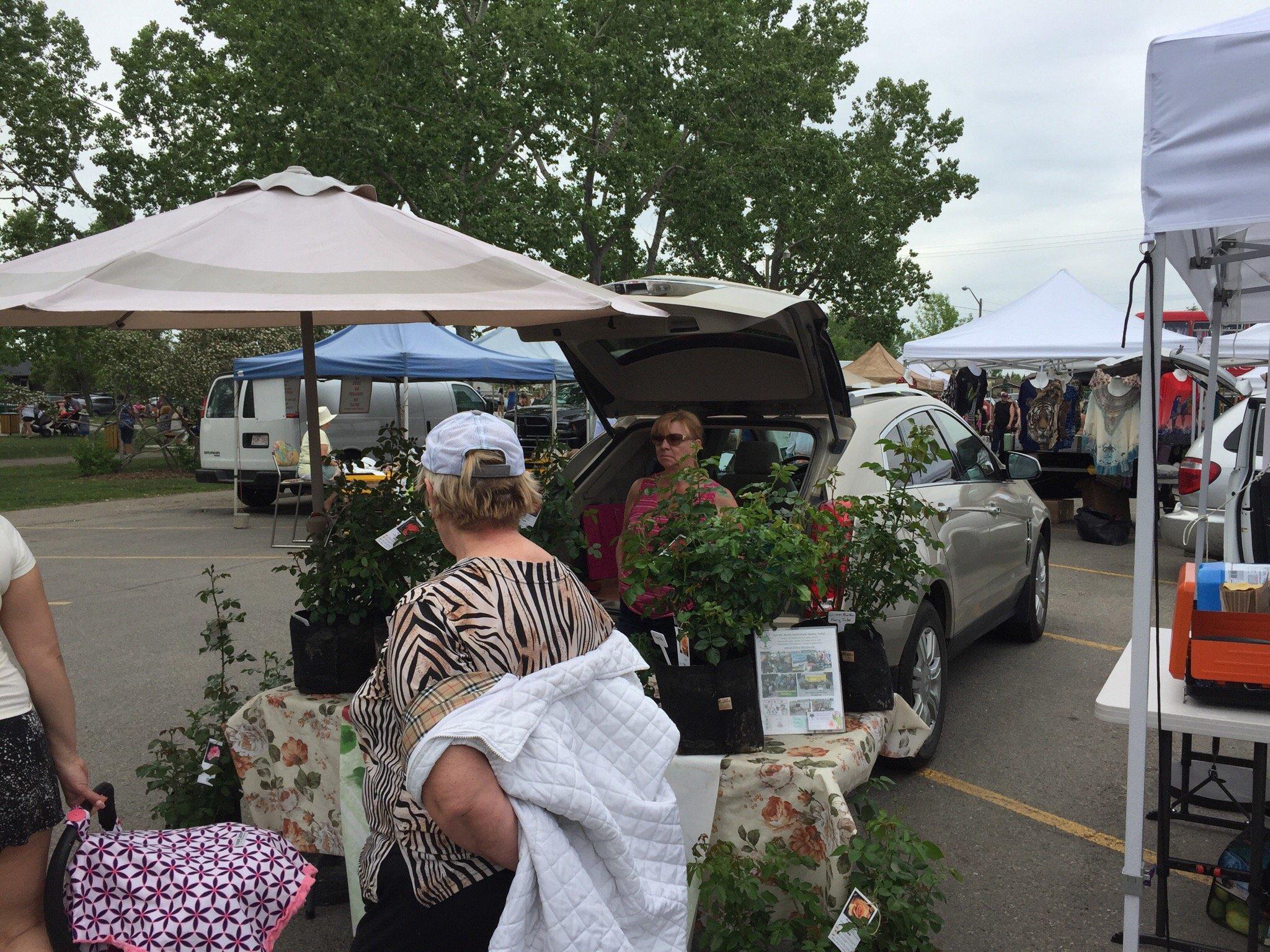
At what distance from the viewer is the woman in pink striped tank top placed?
3.34m

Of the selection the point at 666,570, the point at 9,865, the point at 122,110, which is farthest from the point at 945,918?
the point at 122,110

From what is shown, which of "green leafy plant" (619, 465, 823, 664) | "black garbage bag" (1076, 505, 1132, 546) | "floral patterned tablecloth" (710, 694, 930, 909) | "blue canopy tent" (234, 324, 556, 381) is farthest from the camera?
"blue canopy tent" (234, 324, 556, 381)

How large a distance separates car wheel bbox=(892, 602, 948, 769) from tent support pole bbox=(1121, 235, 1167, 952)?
161 centimetres

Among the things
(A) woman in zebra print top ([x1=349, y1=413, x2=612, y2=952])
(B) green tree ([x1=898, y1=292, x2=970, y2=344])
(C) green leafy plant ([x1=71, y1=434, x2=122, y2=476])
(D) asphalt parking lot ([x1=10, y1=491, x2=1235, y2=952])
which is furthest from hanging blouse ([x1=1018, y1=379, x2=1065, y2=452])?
(B) green tree ([x1=898, y1=292, x2=970, y2=344])

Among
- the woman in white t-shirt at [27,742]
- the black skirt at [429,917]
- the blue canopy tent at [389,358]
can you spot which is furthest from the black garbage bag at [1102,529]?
the woman in white t-shirt at [27,742]

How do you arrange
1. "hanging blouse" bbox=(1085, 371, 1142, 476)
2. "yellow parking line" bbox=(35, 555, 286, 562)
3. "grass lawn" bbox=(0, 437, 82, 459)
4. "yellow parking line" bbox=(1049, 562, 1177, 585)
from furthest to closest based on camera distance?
"grass lawn" bbox=(0, 437, 82, 459), "hanging blouse" bbox=(1085, 371, 1142, 476), "yellow parking line" bbox=(35, 555, 286, 562), "yellow parking line" bbox=(1049, 562, 1177, 585)

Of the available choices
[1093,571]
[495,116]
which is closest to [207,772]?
[1093,571]

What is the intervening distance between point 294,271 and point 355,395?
9.60 ft

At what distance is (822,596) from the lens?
354 centimetres

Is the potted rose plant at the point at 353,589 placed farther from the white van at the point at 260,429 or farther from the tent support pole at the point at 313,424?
the white van at the point at 260,429

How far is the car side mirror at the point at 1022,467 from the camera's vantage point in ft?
20.3

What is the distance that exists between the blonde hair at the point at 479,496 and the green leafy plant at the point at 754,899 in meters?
1.35

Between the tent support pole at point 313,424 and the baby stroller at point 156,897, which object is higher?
the tent support pole at point 313,424

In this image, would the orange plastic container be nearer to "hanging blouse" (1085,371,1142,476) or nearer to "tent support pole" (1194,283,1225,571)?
"tent support pole" (1194,283,1225,571)
